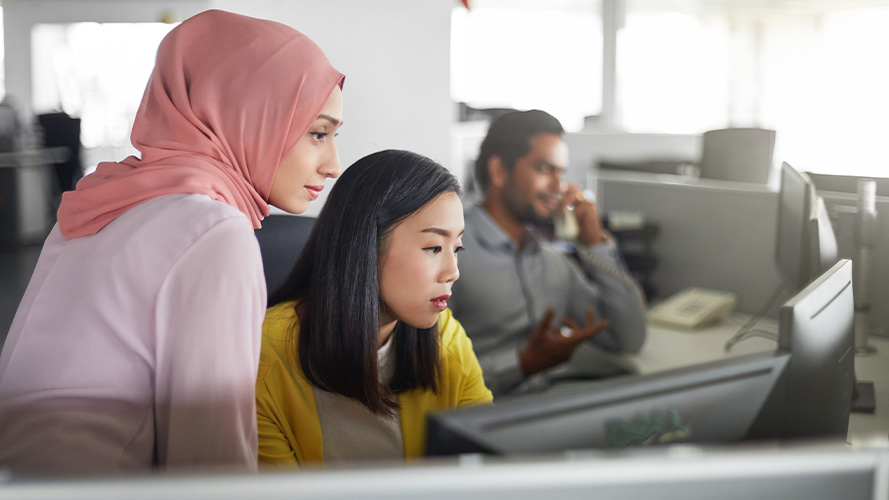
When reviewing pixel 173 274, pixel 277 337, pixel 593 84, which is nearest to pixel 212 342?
pixel 173 274

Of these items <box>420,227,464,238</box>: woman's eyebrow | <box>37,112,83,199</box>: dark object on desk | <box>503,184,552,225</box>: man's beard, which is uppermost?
<box>37,112,83,199</box>: dark object on desk

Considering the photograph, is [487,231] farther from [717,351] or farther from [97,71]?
[97,71]

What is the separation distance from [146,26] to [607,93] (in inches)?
37.6

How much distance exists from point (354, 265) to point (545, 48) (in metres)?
1.11

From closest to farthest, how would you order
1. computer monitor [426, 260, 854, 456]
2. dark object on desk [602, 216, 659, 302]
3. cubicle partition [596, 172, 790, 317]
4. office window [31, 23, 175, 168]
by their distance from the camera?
computer monitor [426, 260, 854, 456]
office window [31, 23, 175, 168]
cubicle partition [596, 172, 790, 317]
dark object on desk [602, 216, 659, 302]

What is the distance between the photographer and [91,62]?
0.81 m

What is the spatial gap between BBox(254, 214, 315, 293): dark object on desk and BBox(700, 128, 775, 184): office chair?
1159 mm

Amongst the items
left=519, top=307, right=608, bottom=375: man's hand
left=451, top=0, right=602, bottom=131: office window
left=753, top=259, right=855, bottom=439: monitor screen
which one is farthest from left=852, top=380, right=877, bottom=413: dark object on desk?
left=451, top=0, right=602, bottom=131: office window

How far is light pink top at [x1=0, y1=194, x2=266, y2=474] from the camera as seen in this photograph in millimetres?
557

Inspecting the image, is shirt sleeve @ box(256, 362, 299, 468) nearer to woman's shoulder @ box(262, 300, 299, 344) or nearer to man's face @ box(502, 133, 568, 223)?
woman's shoulder @ box(262, 300, 299, 344)

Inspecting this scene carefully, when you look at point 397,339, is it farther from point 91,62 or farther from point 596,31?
point 596,31

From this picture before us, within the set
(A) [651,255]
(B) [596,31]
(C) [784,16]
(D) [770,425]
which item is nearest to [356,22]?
(D) [770,425]

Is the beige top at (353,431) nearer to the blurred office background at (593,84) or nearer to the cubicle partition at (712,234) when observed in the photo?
the blurred office background at (593,84)

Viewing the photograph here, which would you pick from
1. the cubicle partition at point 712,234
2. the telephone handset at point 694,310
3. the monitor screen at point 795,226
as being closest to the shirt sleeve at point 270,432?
the monitor screen at point 795,226
